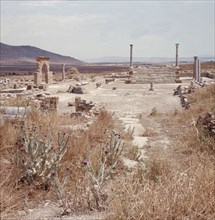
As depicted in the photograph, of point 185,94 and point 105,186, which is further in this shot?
point 185,94

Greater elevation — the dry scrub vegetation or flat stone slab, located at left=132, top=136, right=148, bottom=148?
the dry scrub vegetation

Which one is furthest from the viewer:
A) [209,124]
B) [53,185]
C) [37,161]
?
[209,124]

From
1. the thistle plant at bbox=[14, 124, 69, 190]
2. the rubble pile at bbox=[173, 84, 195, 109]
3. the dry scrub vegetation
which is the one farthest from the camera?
the rubble pile at bbox=[173, 84, 195, 109]

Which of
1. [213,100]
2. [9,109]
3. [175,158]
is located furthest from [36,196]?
[213,100]

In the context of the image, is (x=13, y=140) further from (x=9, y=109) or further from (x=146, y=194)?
(x=9, y=109)

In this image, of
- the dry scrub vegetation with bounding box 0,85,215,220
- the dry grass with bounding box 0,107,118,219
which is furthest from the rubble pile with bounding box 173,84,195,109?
the dry grass with bounding box 0,107,118,219

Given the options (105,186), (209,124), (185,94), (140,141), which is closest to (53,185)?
(105,186)

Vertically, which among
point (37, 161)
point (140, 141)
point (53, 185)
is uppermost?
point (37, 161)

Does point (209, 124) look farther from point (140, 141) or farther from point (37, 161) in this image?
point (37, 161)

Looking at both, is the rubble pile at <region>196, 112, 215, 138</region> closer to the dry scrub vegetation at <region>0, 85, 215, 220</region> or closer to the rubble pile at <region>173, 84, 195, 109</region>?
the dry scrub vegetation at <region>0, 85, 215, 220</region>

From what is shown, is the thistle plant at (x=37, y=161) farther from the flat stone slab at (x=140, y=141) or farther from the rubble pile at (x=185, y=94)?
the rubble pile at (x=185, y=94)

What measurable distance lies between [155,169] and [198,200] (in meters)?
1.74

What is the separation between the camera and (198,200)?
4.02m

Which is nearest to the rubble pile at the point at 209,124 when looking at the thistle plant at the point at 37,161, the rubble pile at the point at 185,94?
the thistle plant at the point at 37,161
